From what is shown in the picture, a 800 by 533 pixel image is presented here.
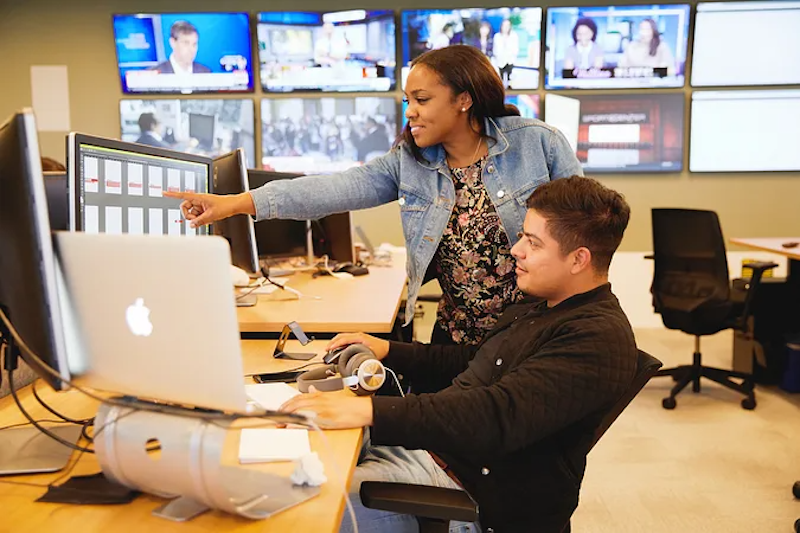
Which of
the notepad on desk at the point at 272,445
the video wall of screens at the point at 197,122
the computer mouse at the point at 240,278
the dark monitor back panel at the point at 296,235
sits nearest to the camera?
the notepad on desk at the point at 272,445

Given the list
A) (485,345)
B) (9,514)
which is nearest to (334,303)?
(485,345)

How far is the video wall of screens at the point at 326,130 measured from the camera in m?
5.29

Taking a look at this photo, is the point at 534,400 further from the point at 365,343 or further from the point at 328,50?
the point at 328,50

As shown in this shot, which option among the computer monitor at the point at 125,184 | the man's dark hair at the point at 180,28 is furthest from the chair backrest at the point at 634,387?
the man's dark hair at the point at 180,28

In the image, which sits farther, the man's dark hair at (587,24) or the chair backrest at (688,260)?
the man's dark hair at (587,24)

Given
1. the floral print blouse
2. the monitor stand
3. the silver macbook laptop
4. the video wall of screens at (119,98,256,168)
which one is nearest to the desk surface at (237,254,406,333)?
the floral print blouse

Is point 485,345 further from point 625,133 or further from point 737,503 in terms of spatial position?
point 625,133

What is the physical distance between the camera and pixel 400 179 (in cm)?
211

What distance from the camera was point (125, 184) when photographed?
65.9 inches

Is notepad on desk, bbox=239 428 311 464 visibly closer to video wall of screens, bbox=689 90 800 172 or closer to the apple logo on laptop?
the apple logo on laptop

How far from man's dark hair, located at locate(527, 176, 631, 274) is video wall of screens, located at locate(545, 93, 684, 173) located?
3916mm

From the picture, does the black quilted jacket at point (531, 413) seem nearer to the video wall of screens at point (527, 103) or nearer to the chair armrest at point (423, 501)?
the chair armrest at point (423, 501)

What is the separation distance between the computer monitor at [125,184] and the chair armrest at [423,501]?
84 centimetres

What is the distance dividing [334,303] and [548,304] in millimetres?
1096
